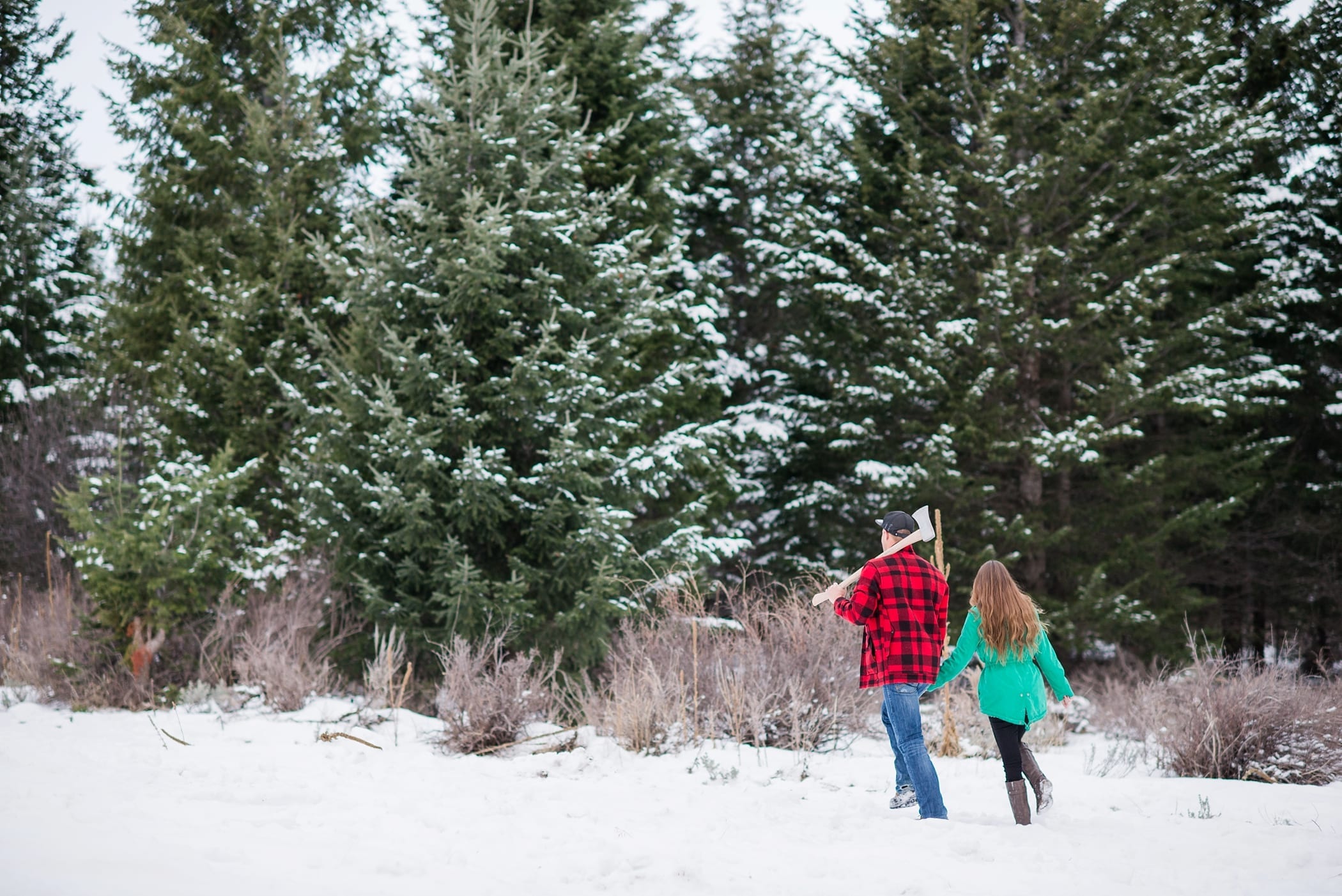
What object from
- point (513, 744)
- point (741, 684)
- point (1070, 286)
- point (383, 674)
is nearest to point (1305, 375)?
point (1070, 286)

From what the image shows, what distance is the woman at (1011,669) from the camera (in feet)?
16.1

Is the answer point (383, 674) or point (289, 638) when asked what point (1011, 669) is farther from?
point (289, 638)

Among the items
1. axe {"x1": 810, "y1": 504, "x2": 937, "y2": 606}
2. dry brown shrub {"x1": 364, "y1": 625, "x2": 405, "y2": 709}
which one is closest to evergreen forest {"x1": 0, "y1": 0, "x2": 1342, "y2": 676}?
dry brown shrub {"x1": 364, "y1": 625, "x2": 405, "y2": 709}

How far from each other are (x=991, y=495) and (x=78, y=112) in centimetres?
2089

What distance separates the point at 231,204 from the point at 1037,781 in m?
15.1

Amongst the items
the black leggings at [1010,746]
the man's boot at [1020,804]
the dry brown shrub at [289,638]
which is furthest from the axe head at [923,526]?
the dry brown shrub at [289,638]

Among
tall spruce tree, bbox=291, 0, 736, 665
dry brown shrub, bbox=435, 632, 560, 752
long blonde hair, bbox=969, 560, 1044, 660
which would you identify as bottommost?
dry brown shrub, bbox=435, 632, 560, 752

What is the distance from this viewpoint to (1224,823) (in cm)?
499

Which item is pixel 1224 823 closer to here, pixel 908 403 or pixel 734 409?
pixel 908 403

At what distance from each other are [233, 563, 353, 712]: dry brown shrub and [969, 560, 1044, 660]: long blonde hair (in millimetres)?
6067

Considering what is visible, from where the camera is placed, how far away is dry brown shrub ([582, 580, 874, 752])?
7.02m

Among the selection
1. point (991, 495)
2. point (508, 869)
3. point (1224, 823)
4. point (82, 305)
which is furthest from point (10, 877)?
point (82, 305)

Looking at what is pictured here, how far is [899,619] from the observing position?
508 cm

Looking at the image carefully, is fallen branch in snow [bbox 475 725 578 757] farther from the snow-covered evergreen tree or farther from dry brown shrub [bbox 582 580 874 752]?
the snow-covered evergreen tree
